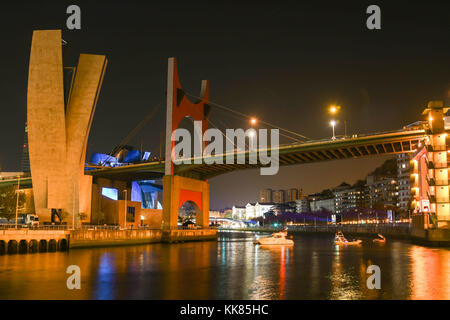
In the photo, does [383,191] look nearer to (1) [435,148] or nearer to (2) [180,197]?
(1) [435,148]

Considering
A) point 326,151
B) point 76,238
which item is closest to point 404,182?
point 326,151

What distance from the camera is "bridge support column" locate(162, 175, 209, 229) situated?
47.0 meters

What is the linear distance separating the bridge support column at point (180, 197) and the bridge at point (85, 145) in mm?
113

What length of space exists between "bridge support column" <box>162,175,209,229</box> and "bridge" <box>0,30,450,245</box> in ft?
0.37

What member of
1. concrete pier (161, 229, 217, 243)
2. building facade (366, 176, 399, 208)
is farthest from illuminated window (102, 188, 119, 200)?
building facade (366, 176, 399, 208)

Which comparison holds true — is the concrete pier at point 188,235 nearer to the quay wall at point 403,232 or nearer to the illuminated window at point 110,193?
the illuminated window at point 110,193

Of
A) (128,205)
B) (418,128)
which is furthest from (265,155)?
(128,205)

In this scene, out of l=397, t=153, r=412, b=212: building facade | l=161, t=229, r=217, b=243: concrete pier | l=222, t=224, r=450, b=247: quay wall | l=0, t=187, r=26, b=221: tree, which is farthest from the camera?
l=397, t=153, r=412, b=212: building facade

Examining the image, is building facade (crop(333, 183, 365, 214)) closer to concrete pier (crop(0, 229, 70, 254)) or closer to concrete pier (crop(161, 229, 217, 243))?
concrete pier (crop(161, 229, 217, 243))

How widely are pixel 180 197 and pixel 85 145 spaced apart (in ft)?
39.9

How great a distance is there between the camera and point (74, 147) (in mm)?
43188

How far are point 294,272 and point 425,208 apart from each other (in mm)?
24654

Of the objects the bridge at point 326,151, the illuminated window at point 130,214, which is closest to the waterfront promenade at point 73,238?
the bridge at point 326,151
